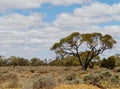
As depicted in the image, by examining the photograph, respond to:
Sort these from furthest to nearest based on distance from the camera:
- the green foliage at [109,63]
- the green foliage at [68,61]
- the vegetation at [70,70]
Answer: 1. the green foliage at [68,61]
2. the green foliage at [109,63]
3. the vegetation at [70,70]

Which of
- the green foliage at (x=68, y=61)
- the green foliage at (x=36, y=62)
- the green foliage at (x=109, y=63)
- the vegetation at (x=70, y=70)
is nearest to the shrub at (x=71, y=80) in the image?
the vegetation at (x=70, y=70)

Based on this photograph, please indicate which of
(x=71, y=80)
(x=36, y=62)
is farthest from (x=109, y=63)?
(x=36, y=62)

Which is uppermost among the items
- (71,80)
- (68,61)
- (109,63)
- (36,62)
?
(36,62)

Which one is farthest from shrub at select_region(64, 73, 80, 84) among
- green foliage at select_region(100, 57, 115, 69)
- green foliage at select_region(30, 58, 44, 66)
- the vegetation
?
Answer: green foliage at select_region(30, 58, 44, 66)

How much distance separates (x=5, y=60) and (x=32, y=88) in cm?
8148

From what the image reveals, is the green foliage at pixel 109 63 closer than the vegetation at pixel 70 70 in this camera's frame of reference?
No

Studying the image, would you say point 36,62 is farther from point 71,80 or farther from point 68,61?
point 71,80

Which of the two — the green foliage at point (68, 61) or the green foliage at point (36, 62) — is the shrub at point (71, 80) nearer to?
the green foliage at point (68, 61)

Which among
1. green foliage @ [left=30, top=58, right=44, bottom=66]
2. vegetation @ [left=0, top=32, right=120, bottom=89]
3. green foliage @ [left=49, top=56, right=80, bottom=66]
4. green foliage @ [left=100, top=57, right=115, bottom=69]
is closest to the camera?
vegetation @ [left=0, top=32, right=120, bottom=89]

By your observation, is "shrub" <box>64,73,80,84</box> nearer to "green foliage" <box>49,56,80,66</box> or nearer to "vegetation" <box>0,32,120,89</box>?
Result: "vegetation" <box>0,32,120,89</box>

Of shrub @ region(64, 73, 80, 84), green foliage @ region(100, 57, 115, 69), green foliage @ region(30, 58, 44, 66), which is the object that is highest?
green foliage @ region(30, 58, 44, 66)

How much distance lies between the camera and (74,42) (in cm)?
6316

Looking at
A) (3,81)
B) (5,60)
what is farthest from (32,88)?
(5,60)

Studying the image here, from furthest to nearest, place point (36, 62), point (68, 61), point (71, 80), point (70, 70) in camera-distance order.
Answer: point (36, 62) → point (68, 61) → point (70, 70) → point (71, 80)
